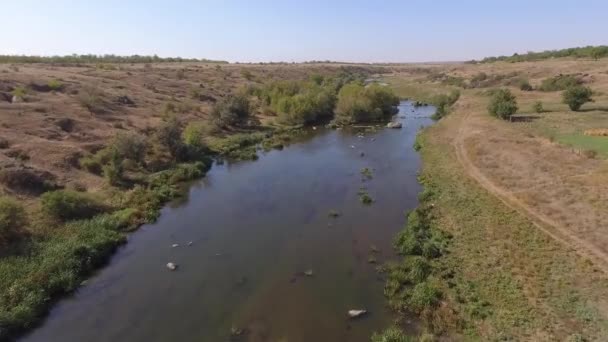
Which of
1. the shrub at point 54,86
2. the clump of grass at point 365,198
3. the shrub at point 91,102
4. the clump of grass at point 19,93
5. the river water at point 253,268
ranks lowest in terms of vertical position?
the river water at point 253,268

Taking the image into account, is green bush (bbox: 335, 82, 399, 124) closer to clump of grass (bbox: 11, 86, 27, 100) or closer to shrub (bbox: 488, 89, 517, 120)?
shrub (bbox: 488, 89, 517, 120)

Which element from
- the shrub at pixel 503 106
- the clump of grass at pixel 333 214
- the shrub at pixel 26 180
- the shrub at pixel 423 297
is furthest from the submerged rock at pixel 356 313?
the shrub at pixel 503 106

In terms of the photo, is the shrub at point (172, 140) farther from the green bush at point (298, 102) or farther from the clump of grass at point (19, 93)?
the green bush at point (298, 102)

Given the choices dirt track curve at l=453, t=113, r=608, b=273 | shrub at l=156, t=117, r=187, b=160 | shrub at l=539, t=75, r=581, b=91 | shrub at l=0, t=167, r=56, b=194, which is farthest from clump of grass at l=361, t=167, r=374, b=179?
shrub at l=539, t=75, r=581, b=91

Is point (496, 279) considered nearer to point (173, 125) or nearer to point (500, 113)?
point (173, 125)

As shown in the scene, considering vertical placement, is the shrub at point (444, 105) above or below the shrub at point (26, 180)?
above

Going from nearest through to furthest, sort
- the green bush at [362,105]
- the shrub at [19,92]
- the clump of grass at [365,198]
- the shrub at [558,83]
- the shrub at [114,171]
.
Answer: the clump of grass at [365,198], the shrub at [114,171], the shrub at [19,92], the green bush at [362,105], the shrub at [558,83]
